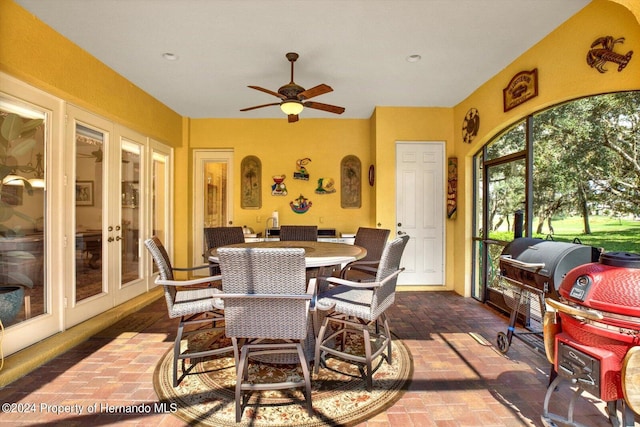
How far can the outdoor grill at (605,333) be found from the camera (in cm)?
139

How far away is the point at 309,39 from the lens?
9.50ft

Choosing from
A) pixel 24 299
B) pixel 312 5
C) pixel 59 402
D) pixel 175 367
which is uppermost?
pixel 312 5

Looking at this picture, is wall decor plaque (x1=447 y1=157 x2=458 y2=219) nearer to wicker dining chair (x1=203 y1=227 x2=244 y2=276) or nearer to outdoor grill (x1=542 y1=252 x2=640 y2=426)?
outdoor grill (x1=542 y1=252 x2=640 y2=426)

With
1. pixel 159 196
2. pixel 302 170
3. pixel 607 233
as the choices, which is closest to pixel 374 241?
pixel 607 233

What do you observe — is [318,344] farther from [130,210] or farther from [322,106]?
[130,210]

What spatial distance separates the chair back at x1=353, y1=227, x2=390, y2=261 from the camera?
11.6 feet

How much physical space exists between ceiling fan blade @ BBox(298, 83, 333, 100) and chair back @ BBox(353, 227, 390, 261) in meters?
1.68

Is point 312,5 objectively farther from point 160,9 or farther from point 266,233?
point 266,233

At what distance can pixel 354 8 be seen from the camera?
2.46 metres

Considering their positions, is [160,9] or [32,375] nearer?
[32,375]

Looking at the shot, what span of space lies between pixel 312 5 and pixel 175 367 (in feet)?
9.66

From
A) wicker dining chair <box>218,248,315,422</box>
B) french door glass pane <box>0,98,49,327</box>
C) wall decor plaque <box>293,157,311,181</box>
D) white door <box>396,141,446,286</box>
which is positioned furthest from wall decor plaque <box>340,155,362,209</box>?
french door glass pane <box>0,98,49,327</box>

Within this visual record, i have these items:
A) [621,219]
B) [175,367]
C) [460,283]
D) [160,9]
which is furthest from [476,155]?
[175,367]

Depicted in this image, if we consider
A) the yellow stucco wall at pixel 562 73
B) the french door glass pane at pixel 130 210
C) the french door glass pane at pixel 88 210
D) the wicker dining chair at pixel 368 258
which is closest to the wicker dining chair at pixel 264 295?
the wicker dining chair at pixel 368 258
